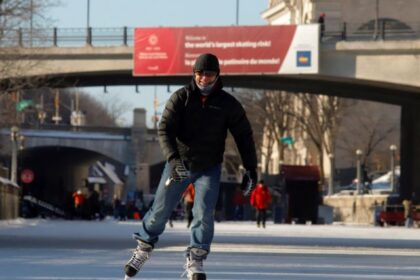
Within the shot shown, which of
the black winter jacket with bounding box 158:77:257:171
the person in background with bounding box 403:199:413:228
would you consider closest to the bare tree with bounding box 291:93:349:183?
the person in background with bounding box 403:199:413:228

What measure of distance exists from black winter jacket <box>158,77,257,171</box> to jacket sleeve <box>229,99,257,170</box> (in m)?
0.01

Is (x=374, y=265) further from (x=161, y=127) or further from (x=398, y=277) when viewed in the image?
(x=161, y=127)

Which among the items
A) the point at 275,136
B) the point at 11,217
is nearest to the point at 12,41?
the point at 11,217

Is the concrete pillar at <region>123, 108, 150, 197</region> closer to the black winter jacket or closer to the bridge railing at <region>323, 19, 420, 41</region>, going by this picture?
the bridge railing at <region>323, 19, 420, 41</region>

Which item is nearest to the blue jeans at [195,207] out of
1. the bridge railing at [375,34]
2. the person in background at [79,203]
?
the bridge railing at [375,34]

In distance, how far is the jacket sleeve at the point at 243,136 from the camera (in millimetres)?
13984

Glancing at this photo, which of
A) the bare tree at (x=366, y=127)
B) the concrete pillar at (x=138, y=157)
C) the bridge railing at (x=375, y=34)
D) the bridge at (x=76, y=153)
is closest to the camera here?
the bridge railing at (x=375, y=34)

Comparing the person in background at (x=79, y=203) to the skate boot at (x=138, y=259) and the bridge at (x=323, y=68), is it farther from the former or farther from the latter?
the skate boot at (x=138, y=259)

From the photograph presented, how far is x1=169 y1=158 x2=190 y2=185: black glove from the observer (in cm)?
1373

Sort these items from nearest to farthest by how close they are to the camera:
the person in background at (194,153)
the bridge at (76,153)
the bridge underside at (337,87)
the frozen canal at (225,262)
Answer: the person in background at (194,153), the frozen canal at (225,262), the bridge underside at (337,87), the bridge at (76,153)

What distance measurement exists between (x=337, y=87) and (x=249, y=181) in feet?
170

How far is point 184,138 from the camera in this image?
13961 millimetres

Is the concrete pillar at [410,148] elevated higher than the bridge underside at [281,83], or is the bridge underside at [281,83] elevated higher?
the bridge underside at [281,83]

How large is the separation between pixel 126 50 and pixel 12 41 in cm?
504
